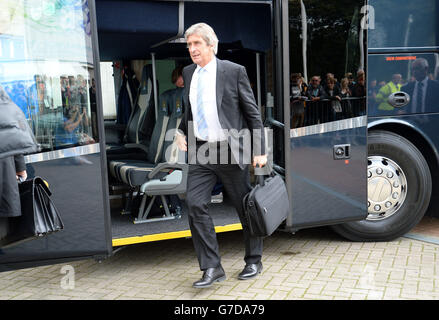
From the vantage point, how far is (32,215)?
3211 millimetres

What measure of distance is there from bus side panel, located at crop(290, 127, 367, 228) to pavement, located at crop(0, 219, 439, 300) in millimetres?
383

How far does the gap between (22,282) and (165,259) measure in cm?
118

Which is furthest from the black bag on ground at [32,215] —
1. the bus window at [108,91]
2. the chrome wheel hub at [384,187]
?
the bus window at [108,91]

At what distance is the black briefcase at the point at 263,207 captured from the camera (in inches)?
141

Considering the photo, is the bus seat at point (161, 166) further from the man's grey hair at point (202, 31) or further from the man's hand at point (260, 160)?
the man's grey hair at point (202, 31)

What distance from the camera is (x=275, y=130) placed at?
4434mm

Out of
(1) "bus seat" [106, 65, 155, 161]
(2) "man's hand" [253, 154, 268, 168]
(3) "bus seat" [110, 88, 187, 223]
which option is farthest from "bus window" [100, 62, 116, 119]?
(2) "man's hand" [253, 154, 268, 168]

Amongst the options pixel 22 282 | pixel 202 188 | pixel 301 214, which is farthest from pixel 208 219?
pixel 22 282

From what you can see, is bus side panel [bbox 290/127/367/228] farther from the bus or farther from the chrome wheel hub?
the chrome wheel hub

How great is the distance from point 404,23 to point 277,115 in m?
1.45

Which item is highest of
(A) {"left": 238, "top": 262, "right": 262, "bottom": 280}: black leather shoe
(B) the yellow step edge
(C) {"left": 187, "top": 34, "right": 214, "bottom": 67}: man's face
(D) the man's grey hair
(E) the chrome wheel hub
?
(D) the man's grey hair

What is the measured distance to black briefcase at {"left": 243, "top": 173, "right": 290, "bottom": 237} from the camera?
358 cm

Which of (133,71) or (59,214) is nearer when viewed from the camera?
(59,214)
